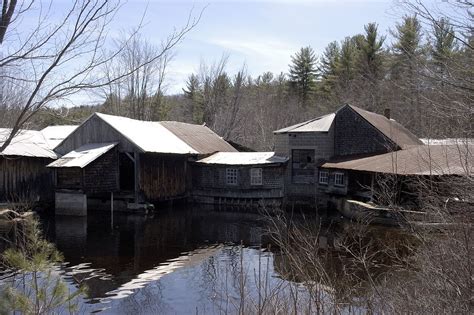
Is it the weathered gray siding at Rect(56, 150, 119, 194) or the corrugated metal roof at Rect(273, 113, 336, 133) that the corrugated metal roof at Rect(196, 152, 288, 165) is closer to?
the corrugated metal roof at Rect(273, 113, 336, 133)

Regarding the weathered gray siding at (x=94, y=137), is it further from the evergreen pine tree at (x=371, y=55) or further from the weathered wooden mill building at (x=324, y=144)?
the evergreen pine tree at (x=371, y=55)

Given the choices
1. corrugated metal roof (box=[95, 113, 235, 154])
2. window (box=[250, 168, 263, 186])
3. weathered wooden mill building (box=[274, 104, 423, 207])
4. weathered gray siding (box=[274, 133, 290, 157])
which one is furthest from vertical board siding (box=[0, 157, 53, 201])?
weathered wooden mill building (box=[274, 104, 423, 207])

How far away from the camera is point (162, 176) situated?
32125 millimetres

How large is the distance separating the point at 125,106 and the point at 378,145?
125 ft

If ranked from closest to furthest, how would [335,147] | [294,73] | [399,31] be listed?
1. [399,31]
2. [335,147]
3. [294,73]

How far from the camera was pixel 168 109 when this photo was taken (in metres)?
65.4

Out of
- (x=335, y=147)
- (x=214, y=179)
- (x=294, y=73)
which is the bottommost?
(x=214, y=179)

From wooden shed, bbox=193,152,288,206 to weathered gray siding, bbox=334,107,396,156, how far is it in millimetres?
4055

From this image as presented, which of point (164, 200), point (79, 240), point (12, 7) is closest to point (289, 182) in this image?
point (164, 200)

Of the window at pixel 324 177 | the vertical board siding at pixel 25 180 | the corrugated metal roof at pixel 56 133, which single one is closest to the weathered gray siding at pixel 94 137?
the vertical board siding at pixel 25 180

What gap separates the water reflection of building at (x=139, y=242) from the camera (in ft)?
50.6

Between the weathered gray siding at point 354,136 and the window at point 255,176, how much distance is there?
5468mm

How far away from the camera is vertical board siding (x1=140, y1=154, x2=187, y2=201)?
A: 30528 mm

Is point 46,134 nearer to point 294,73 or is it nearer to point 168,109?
point 168,109
